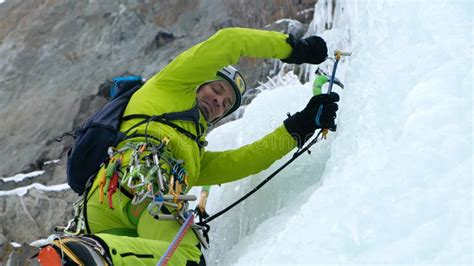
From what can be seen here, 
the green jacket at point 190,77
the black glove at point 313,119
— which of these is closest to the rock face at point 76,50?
the black glove at point 313,119

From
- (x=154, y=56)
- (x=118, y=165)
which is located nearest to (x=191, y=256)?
(x=118, y=165)

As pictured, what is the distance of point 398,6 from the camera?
92.6 inches

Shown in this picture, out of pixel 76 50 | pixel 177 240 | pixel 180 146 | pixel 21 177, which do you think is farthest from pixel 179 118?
pixel 76 50

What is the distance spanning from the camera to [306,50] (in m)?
2.65

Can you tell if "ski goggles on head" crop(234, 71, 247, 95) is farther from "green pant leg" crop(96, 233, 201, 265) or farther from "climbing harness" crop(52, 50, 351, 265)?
"green pant leg" crop(96, 233, 201, 265)

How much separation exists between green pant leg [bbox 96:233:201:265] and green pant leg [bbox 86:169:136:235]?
14.5 inches

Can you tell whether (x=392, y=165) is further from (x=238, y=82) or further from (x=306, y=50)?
(x=238, y=82)

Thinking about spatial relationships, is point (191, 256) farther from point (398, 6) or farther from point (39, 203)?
point (39, 203)

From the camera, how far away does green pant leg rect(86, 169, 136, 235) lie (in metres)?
2.34

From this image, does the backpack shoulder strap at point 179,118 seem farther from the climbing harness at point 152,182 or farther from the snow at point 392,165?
→ the snow at point 392,165

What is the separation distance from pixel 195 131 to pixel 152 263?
2.64 ft

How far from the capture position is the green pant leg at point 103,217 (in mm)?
2337

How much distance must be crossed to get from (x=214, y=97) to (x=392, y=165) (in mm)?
1284

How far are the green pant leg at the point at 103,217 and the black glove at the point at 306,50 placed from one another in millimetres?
934
